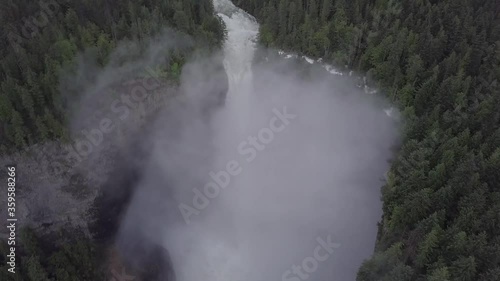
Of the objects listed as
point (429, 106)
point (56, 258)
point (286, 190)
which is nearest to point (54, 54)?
point (56, 258)

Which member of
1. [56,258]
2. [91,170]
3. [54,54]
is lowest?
[56,258]

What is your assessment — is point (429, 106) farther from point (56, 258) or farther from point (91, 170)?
point (56, 258)

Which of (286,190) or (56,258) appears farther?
(286,190)

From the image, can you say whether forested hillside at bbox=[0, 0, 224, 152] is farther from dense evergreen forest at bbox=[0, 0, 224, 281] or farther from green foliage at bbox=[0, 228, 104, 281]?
green foliage at bbox=[0, 228, 104, 281]

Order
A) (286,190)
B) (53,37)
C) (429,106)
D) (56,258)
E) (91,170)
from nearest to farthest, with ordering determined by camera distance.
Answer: (56,258) < (91,170) < (429,106) < (53,37) < (286,190)

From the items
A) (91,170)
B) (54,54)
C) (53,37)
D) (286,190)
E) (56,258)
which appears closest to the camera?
(56,258)

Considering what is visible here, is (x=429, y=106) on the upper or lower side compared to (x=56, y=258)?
upper
